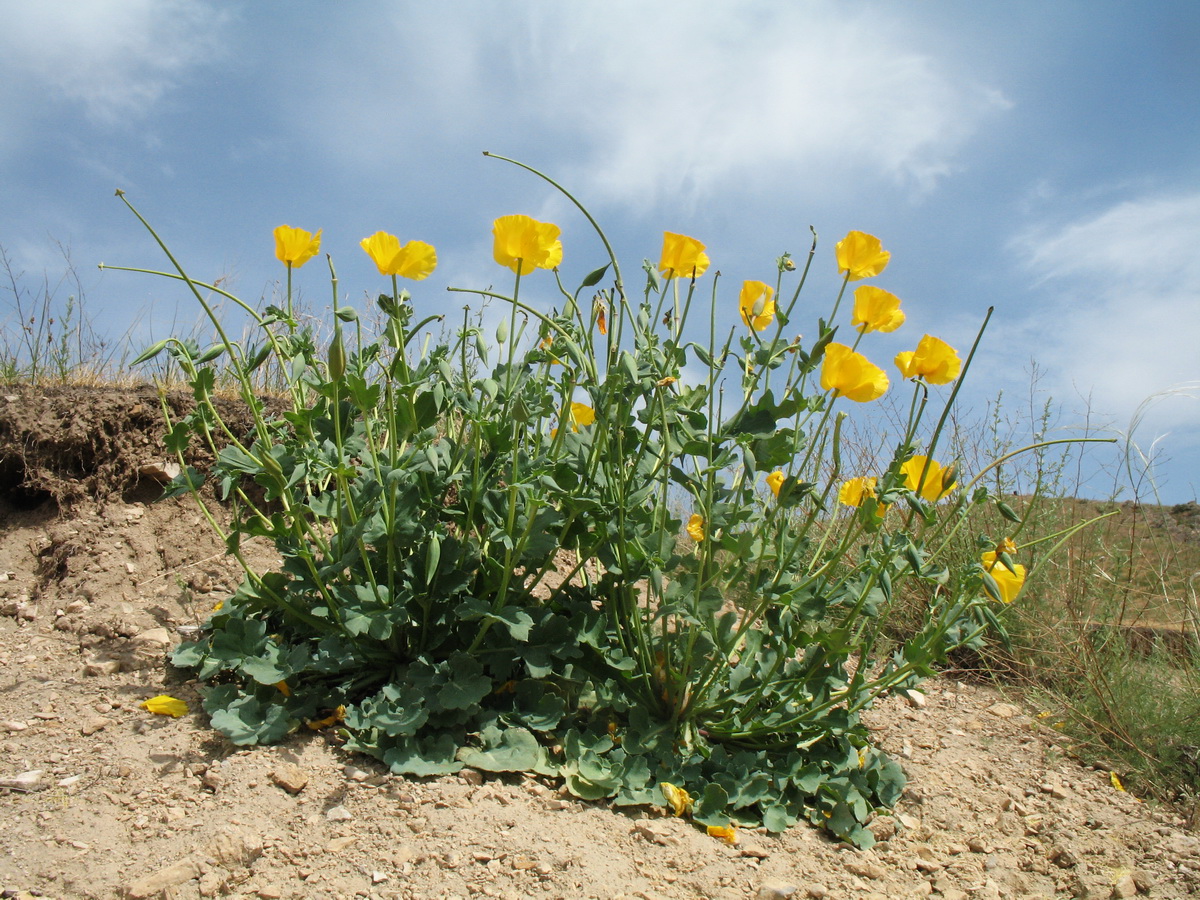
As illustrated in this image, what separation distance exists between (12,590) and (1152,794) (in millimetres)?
3885

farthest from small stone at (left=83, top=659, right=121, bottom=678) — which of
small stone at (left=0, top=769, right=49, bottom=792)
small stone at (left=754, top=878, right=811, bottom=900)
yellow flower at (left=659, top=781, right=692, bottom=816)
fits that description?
small stone at (left=754, top=878, right=811, bottom=900)

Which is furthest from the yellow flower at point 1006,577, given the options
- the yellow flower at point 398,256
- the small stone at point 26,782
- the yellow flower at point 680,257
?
the small stone at point 26,782

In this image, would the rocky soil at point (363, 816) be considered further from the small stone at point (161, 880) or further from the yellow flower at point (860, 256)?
the yellow flower at point (860, 256)

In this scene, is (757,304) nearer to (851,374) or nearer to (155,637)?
(851,374)

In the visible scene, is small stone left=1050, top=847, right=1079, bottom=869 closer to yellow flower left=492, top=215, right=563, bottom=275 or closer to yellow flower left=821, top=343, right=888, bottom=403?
yellow flower left=821, top=343, right=888, bottom=403

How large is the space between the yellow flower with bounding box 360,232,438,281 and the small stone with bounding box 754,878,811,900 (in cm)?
150

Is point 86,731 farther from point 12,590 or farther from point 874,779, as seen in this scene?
point 874,779

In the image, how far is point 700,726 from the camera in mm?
2184

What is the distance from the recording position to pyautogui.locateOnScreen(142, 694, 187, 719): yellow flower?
6.93 feet

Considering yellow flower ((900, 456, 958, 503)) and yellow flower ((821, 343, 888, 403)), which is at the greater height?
yellow flower ((821, 343, 888, 403))

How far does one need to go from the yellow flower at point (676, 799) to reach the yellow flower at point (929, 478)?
0.90 m

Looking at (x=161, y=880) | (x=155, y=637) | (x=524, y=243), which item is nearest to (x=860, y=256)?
(x=524, y=243)

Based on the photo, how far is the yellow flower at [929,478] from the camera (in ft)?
6.39

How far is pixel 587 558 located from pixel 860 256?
96cm
